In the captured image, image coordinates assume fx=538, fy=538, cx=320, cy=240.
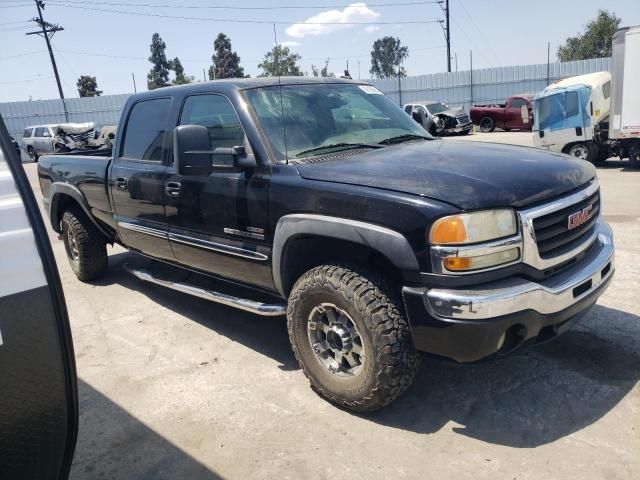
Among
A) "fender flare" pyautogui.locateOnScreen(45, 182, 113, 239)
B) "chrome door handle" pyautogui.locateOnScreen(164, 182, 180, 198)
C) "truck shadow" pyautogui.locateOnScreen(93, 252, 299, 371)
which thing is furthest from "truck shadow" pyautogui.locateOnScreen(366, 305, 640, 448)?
"fender flare" pyautogui.locateOnScreen(45, 182, 113, 239)

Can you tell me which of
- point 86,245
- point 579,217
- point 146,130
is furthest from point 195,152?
point 86,245

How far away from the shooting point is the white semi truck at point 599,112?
37.1ft

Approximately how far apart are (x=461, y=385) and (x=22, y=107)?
37.7 meters

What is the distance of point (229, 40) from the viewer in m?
76.4

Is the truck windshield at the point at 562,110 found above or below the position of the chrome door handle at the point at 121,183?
below

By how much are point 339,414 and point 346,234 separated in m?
1.08

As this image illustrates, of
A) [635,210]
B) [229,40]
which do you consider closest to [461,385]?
[635,210]

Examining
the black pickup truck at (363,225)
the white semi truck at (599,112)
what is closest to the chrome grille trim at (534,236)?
the black pickup truck at (363,225)

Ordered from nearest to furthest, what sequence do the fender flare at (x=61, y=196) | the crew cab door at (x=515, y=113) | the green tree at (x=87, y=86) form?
the fender flare at (x=61, y=196)
the crew cab door at (x=515, y=113)
the green tree at (x=87, y=86)

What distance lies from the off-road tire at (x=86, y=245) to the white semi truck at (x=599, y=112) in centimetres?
1076

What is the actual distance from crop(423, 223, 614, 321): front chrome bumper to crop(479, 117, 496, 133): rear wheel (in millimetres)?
22791

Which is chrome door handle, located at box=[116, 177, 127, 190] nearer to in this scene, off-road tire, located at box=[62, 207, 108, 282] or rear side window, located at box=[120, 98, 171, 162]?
rear side window, located at box=[120, 98, 171, 162]

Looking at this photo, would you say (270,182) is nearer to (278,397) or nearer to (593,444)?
(278,397)

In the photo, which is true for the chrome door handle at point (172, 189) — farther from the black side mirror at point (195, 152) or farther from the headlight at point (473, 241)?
the headlight at point (473, 241)
